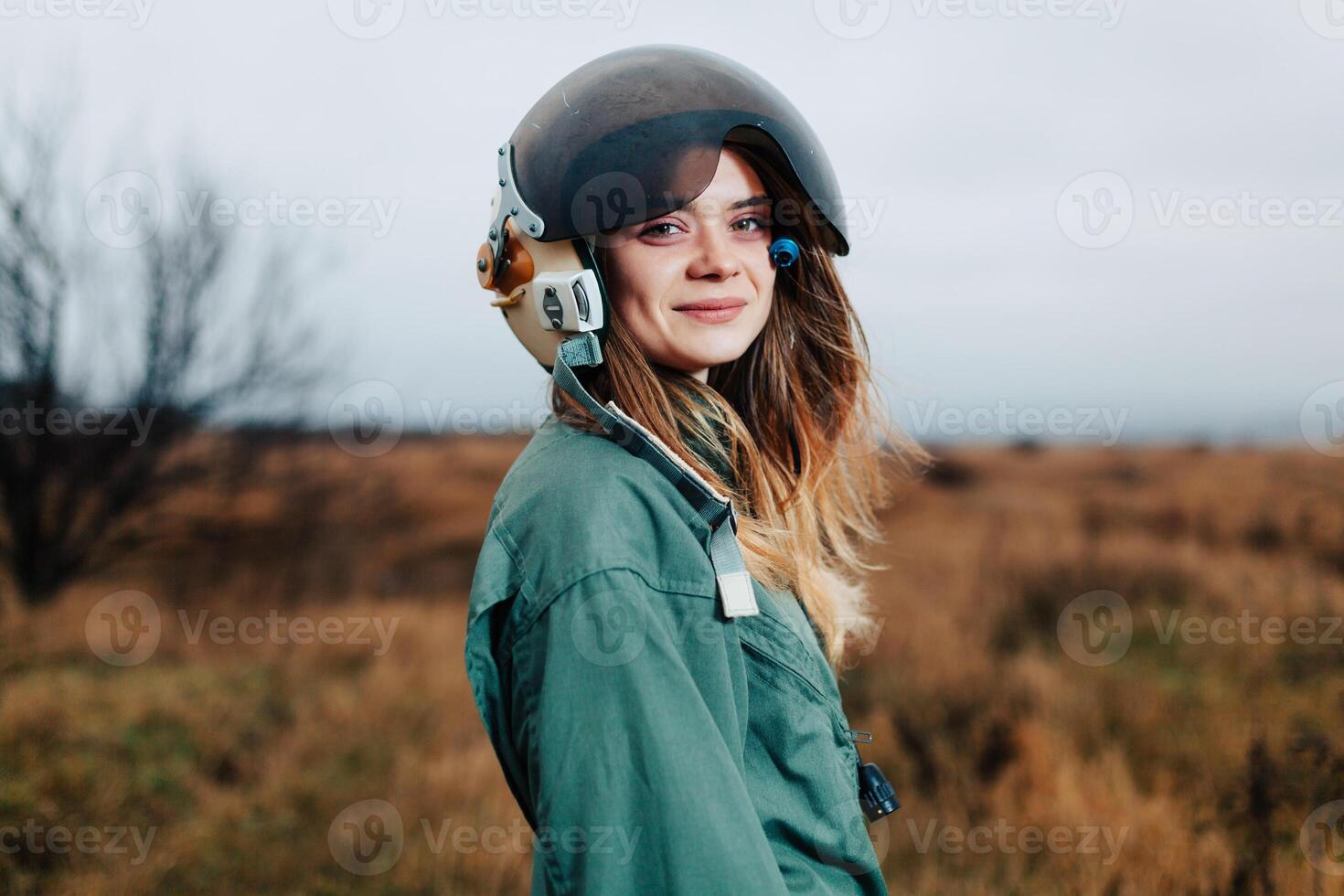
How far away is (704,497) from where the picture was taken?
1428 millimetres

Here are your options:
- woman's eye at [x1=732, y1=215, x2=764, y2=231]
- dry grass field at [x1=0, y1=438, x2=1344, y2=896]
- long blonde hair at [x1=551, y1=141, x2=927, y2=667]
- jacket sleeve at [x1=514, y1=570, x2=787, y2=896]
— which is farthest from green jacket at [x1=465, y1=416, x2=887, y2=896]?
dry grass field at [x1=0, y1=438, x2=1344, y2=896]

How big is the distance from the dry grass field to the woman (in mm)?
2744

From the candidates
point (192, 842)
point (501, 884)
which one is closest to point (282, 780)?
point (192, 842)

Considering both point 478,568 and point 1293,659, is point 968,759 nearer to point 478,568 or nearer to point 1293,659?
point 1293,659

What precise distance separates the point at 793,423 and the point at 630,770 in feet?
3.73

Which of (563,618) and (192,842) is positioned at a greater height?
(563,618)

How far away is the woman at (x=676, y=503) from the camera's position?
118 centimetres

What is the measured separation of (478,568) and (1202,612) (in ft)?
25.4

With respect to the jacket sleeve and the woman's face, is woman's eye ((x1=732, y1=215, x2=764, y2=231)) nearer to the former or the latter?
the woman's face

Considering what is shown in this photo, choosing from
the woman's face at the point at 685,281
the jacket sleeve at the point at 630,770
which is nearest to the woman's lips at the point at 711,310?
the woman's face at the point at 685,281

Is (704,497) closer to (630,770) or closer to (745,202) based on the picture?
(630,770)

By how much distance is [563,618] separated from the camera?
4.04 ft

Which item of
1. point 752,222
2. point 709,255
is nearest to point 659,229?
point 709,255

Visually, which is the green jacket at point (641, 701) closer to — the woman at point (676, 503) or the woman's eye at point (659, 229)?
the woman at point (676, 503)
